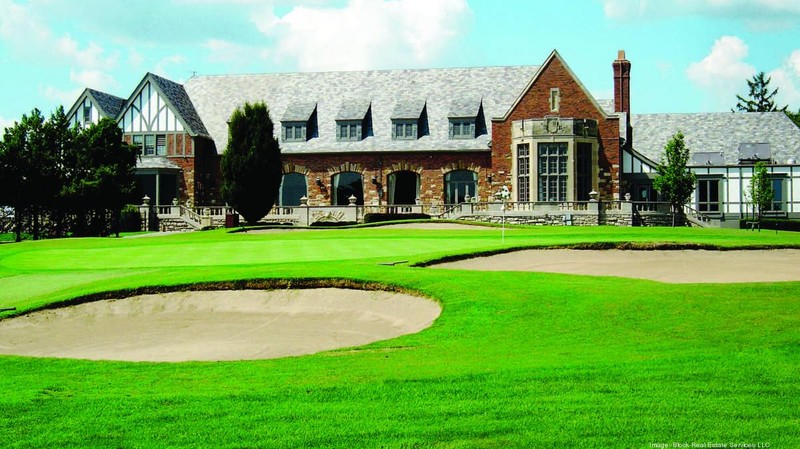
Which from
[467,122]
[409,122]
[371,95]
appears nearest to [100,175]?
[409,122]

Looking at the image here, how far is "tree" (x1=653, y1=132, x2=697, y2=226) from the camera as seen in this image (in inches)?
2215

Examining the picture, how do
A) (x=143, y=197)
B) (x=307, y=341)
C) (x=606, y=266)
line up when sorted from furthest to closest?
(x=143, y=197)
(x=606, y=266)
(x=307, y=341)

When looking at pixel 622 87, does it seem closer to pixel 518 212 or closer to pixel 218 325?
pixel 518 212

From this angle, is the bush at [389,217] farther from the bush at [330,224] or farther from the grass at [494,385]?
the grass at [494,385]

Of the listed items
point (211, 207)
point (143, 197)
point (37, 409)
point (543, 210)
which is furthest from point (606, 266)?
point (143, 197)

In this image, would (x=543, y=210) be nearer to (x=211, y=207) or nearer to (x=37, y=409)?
(x=211, y=207)

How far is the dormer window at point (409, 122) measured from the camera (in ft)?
208

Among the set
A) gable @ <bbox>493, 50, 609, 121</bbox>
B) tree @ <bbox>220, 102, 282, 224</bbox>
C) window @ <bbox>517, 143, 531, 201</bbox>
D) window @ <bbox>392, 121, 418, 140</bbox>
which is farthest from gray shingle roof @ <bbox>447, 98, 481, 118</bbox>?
tree @ <bbox>220, 102, 282, 224</bbox>

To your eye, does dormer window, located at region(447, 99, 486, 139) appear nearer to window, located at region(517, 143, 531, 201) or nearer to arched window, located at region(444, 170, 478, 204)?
arched window, located at region(444, 170, 478, 204)

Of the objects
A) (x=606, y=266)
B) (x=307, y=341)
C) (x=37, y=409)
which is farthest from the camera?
(x=606, y=266)

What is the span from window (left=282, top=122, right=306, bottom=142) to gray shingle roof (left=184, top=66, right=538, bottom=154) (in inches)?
17.7

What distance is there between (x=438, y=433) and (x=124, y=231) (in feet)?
179

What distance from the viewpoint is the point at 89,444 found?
27.4 feet

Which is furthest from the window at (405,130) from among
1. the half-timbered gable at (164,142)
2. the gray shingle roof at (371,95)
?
the half-timbered gable at (164,142)
